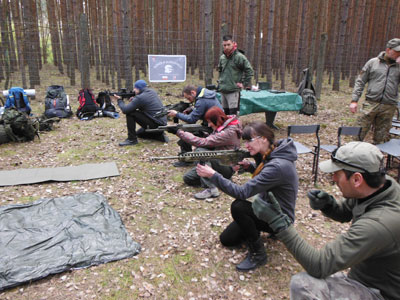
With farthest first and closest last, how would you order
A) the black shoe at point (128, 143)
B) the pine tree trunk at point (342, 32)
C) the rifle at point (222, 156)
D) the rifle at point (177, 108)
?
the pine tree trunk at point (342, 32), the black shoe at point (128, 143), the rifle at point (177, 108), the rifle at point (222, 156)

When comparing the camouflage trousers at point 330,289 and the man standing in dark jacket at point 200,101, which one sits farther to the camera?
the man standing in dark jacket at point 200,101

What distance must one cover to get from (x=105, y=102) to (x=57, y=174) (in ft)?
→ 14.8

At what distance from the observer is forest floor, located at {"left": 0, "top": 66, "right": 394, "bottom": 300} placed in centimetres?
287

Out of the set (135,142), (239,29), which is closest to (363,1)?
(239,29)

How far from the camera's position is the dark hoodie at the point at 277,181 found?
2793 millimetres

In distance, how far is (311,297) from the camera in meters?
1.88

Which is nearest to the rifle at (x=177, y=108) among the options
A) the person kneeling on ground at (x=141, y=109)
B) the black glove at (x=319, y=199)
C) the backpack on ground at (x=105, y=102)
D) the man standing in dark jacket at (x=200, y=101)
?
the person kneeling on ground at (x=141, y=109)

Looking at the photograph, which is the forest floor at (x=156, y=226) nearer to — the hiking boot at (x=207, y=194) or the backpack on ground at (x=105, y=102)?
the hiking boot at (x=207, y=194)

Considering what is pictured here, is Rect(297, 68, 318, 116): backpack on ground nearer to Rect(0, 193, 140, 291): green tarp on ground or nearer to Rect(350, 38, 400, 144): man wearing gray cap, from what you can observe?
Rect(350, 38, 400, 144): man wearing gray cap

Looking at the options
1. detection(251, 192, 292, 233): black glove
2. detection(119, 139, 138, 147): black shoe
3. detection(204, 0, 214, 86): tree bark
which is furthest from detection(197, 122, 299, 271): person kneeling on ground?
detection(204, 0, 214, 86): tree bark

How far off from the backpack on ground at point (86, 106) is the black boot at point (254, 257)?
685 cm

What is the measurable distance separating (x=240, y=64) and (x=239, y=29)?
11.3 metres

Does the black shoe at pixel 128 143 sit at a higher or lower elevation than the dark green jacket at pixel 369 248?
lower

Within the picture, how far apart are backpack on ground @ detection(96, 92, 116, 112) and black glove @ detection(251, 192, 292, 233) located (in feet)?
25.8
